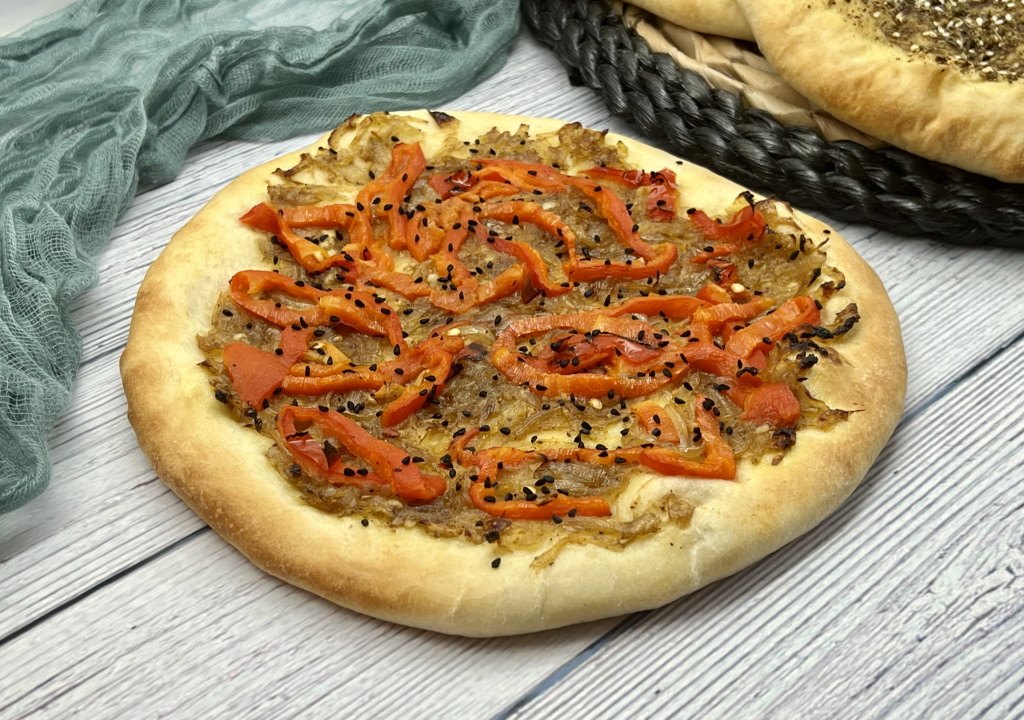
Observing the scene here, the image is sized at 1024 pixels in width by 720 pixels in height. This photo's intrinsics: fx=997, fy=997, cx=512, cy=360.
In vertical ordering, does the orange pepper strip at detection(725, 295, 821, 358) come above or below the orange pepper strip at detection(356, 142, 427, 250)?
below

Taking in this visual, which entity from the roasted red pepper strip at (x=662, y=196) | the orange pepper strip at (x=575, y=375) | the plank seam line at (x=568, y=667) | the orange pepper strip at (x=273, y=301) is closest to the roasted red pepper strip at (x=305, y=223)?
the orange pepper strip at (x=273, y=301)

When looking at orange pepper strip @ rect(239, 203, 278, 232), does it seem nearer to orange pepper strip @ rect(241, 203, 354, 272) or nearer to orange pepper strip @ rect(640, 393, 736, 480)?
orange pepper strip @ rect(241, 203, 354, 272)

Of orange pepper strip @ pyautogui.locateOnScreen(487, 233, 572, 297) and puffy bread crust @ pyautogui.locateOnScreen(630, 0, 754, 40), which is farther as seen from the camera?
puffy bread crust @ pyautogui.locateOnScreen(630, 0, 754, 40)

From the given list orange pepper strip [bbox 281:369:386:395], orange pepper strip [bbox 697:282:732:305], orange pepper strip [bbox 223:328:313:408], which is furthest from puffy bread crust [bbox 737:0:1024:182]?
orange pepper strip [bbox 223:328:313:408]

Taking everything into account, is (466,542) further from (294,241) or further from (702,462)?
(294,241)

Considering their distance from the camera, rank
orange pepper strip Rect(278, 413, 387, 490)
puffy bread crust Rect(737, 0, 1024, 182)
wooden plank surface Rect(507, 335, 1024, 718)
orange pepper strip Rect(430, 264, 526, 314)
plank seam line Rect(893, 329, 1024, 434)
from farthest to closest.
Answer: puffy bread crust Rect(737, 0, 1024, 182) < orange pepper strip Rect(430, 264, 526, 314) < plank seam line Rect(893, 329, 1024, 434) < orange pepper strip Rect(278, 413, 387, 490) < wooden plank surface Rect(507, 335, 1024, 718)

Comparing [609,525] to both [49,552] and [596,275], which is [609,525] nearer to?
[596,275]

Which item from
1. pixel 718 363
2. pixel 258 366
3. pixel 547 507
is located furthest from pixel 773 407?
pixel 258 366

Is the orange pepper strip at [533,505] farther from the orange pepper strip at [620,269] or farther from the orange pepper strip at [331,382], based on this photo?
the orange pepper strip at [620,269]

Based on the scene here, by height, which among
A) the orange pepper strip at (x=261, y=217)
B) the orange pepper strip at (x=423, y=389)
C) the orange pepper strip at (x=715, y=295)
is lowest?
the orange pepper strip at (x=423, y=389)
